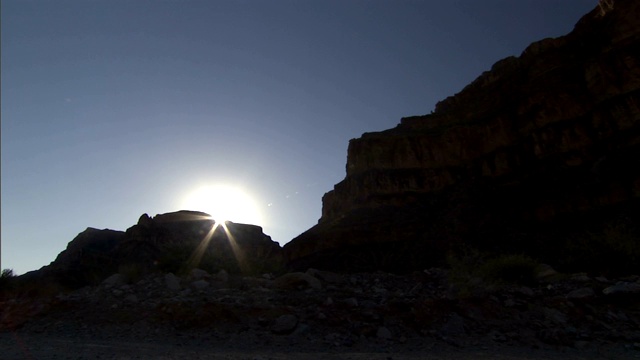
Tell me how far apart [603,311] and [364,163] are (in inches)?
1522

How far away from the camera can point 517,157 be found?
114 ft

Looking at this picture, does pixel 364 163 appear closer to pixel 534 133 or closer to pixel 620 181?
pixel 534 133

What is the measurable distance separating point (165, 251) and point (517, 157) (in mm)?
31307

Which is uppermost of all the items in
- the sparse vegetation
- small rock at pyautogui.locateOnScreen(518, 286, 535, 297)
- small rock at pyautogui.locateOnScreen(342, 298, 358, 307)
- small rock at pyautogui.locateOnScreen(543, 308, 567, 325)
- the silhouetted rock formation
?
the sparse vegetation

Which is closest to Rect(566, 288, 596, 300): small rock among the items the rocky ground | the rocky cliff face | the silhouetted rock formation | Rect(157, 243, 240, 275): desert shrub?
the rocky ground

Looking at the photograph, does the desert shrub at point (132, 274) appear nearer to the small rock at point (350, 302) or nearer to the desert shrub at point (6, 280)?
the desert shrub at point (6, 280)

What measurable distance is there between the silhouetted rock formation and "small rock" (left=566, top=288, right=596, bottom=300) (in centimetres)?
874

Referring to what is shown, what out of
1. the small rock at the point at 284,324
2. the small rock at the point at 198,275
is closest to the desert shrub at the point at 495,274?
the small rock at the point at 284,324

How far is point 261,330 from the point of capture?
6410 millimetres

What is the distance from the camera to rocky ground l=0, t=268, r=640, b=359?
543 centimetres

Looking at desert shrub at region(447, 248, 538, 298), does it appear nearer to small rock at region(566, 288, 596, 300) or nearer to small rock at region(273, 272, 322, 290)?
small rock at region(566, 288, 596, 300)

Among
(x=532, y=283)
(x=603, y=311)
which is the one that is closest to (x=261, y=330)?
(x=603, y=311)

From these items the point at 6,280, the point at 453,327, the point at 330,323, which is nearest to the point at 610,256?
the point at 453,327

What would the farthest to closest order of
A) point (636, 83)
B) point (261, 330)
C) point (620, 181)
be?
1. point (636, 83)
2. point (620, 181)
3. point (261, 330)
